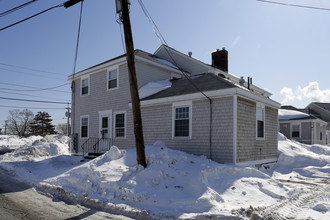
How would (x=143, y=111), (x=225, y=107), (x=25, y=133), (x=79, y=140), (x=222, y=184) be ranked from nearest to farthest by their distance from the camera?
(x=222, y=184), (x=225, y=107), (x=143, y=111), (x=79, y=140), (x=25, y=133)

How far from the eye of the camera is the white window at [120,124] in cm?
1526

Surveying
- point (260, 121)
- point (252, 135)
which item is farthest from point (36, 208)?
point (260, 121)

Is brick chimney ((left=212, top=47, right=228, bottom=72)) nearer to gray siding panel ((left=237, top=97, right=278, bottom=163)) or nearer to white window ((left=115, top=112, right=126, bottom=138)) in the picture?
gray siding panel ((left=237, top=97, right=278, bottom=163))

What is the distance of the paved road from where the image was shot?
18.4ft

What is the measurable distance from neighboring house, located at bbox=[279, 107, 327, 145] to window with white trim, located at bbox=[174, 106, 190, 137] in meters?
18.2

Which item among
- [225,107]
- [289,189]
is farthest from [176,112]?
[289,189]

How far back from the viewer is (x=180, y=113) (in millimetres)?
12188

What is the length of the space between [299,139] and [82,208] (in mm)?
26194

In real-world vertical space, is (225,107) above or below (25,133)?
above

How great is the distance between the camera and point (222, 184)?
7.96 m

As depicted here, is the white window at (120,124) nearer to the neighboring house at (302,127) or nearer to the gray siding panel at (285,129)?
the neighboring house at (302,127)

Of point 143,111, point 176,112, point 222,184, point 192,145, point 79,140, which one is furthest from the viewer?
point 79,140

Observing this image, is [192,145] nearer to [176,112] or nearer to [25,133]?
[176,112]

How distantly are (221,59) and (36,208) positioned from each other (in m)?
19.3
